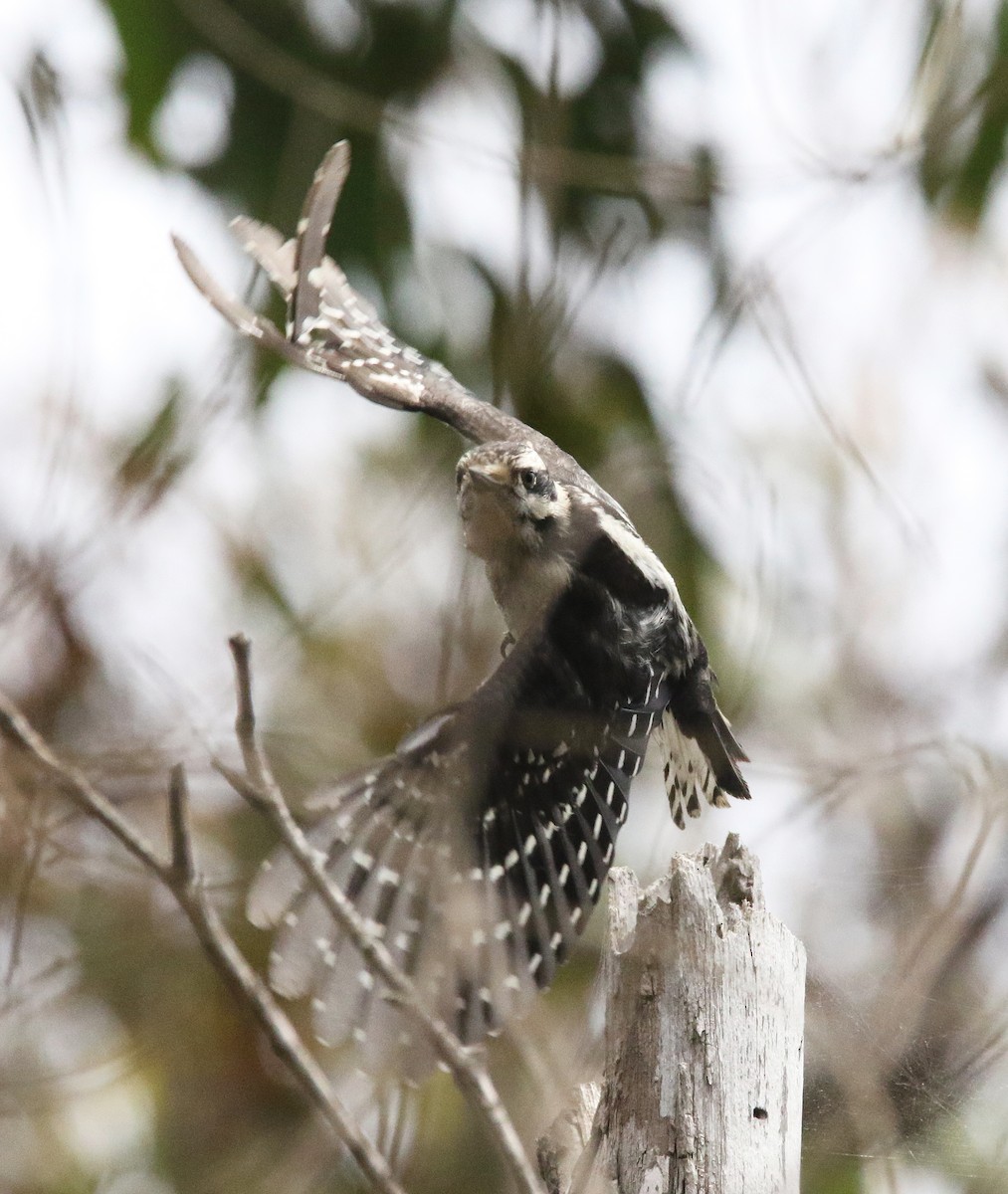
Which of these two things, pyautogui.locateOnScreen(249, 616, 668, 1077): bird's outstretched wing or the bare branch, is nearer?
the bare branch

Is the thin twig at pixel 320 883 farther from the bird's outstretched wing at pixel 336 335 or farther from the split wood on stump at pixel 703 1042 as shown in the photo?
the bird's outstretched wing at pixel 336 335

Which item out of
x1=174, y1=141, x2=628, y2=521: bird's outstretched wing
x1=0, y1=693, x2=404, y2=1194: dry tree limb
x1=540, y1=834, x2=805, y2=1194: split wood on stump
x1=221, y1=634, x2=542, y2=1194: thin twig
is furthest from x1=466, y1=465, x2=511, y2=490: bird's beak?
x1=0, y1=693, x2=404, y2=1194: dry tree limb

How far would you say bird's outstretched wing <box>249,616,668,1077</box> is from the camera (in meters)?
2.03

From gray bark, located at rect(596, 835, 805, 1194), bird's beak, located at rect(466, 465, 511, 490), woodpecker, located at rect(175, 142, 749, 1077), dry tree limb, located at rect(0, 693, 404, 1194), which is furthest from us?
bird's beak, located at rect(466, 465, 511, 490)

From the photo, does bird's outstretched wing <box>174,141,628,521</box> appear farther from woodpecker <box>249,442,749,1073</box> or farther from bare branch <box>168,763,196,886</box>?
bare branch <box>168,763,196,886</box>

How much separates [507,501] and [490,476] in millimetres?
49

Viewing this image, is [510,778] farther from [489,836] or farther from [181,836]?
[181,836]

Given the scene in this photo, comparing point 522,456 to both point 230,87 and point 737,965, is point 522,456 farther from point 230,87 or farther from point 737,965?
point 230,87

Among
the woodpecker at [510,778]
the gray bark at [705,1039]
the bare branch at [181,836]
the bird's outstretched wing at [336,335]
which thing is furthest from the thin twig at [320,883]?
the bird's outstretched wing at [336,335]

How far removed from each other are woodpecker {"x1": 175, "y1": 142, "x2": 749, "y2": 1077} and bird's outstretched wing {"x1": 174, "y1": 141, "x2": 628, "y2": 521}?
0.5 inches

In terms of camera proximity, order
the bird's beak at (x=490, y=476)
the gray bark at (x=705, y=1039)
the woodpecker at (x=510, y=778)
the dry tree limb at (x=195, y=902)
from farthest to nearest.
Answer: the bird's beak at (x=490, y=476) → the woodpecker at (x=510, y=778) → the gray bark at (x=705, y=1039) → the dry tree limb at (x=195, y=902)

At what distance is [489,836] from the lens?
7.12 ft

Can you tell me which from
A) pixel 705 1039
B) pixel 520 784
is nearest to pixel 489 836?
pixel 520 784

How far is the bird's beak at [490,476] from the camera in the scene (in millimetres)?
2205
